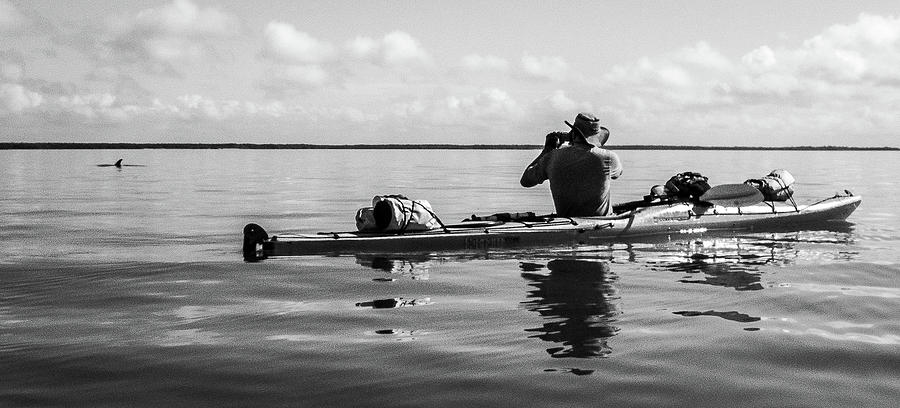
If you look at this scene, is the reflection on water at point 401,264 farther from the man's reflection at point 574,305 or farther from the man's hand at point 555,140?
the man's hand at point 555,140

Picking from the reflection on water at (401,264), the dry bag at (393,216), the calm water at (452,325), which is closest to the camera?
the calm water at (452,325)

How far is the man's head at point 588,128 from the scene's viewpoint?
11.3 m

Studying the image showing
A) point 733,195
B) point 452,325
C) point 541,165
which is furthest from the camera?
point 733,195

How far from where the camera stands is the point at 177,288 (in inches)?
331

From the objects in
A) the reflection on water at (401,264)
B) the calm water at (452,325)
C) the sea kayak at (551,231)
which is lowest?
the calm water at (452,325)

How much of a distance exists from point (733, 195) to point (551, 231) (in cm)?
455

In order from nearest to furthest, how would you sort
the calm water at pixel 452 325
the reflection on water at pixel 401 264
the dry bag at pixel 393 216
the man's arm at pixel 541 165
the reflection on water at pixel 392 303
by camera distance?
the calm water at pixel 452 325 → the reflection on water at pixel 392 303 → the reflection on water at pixel 401 264 → the dry bag at pixel 393 216 → the man's arm at pixel 541 165

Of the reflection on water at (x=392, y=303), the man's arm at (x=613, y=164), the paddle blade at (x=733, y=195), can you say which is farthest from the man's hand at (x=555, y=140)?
the reflection on water at (x=392, y=303)

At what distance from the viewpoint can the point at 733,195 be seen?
14.5 meters

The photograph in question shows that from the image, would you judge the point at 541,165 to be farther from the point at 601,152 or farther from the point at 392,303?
the point at 392,303

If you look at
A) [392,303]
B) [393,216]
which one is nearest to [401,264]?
[393,216]

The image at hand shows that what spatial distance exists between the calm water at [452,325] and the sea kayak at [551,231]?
0.40m

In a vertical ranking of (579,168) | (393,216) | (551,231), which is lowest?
(551,231)

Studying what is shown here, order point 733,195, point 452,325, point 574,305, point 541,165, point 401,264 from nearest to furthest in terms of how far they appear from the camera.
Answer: point 452,325 → point 574,305 → point 401,264 → point 541,165 → point 733,195
